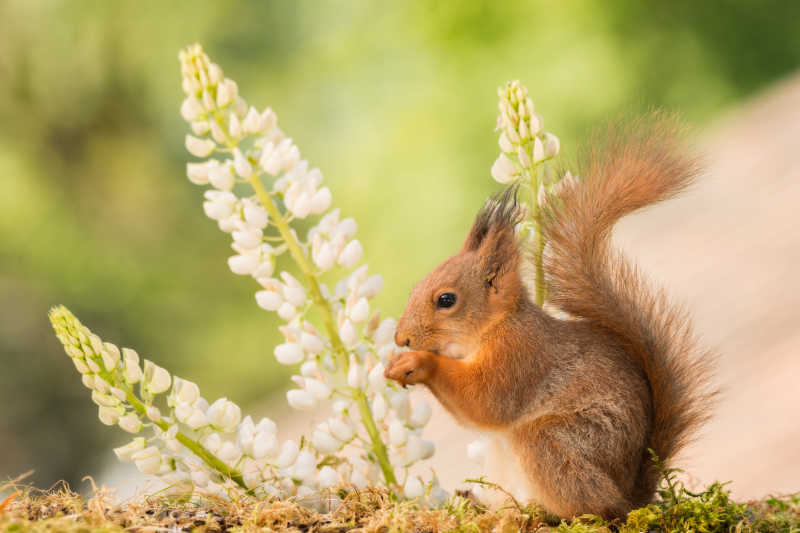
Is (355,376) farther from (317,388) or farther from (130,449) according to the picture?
(130,449)

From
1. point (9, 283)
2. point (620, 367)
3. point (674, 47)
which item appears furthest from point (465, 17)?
point (620, 367)

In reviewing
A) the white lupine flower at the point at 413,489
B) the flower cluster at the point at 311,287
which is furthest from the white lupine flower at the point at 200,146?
the white lupine flower at the point at 413,489

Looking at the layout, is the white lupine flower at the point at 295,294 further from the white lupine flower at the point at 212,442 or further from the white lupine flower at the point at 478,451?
the white lupine flower at the point at 478,451

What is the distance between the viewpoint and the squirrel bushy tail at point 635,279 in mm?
1116

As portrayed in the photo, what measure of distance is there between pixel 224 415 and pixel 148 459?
106 mm

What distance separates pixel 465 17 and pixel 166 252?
1.70 metres

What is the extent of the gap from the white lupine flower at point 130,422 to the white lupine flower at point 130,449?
0.02m

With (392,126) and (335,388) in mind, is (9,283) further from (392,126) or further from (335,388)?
(335,388)

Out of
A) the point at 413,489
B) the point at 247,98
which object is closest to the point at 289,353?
the point at 413,489

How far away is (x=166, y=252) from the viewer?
3795 mm

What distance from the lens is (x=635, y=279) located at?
1.16 m

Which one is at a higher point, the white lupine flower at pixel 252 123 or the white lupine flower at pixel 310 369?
the white lupine flower at pixel 252 123

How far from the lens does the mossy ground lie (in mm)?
991

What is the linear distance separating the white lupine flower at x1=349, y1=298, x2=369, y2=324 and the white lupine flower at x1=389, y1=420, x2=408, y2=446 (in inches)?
5.9
